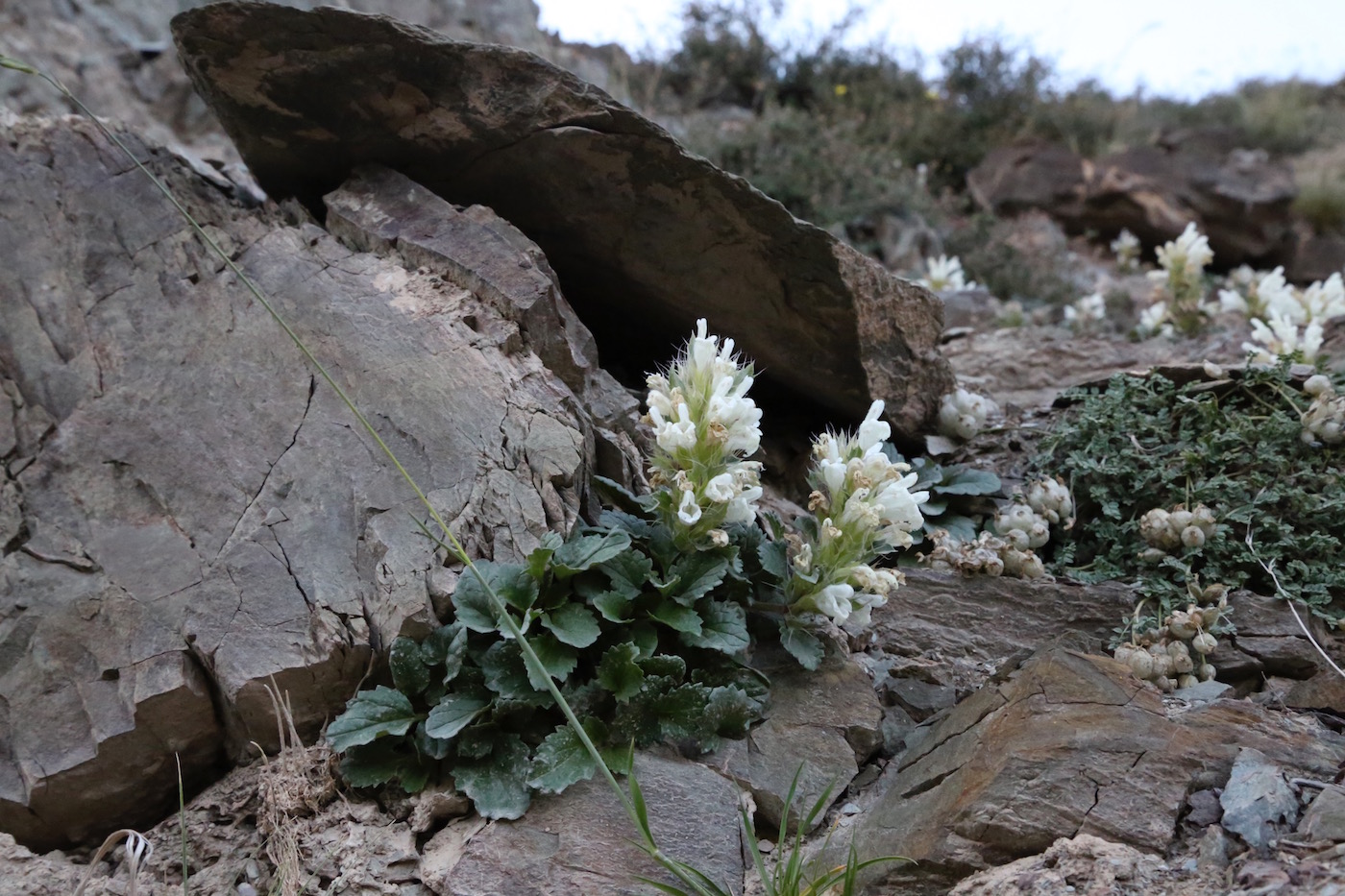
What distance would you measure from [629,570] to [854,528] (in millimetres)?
609

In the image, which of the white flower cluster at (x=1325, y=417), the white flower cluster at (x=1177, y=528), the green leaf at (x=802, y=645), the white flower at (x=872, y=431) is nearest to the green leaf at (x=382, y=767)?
the green leaf at (x=802, y=645)

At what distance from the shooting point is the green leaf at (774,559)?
2.94 metres

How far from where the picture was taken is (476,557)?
2.90 metres

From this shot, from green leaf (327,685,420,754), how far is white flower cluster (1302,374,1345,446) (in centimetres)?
305

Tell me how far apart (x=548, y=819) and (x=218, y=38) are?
2.73m

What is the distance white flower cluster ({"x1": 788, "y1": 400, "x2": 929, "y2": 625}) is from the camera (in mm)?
2807

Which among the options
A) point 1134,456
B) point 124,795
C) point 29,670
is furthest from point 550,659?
point 1134,456

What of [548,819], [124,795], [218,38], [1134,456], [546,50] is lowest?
[124,795]

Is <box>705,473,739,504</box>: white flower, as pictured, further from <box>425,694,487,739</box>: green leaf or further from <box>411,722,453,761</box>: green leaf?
<box>411,722,453,761</box>: green leaf

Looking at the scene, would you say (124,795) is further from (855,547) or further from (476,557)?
(855,547)

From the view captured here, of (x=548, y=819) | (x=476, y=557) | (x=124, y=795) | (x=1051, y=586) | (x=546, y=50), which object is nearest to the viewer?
(x=548, y=819)

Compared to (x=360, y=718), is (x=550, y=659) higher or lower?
higher

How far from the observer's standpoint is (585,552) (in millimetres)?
2717

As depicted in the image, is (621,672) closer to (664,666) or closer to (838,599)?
(664,666)
